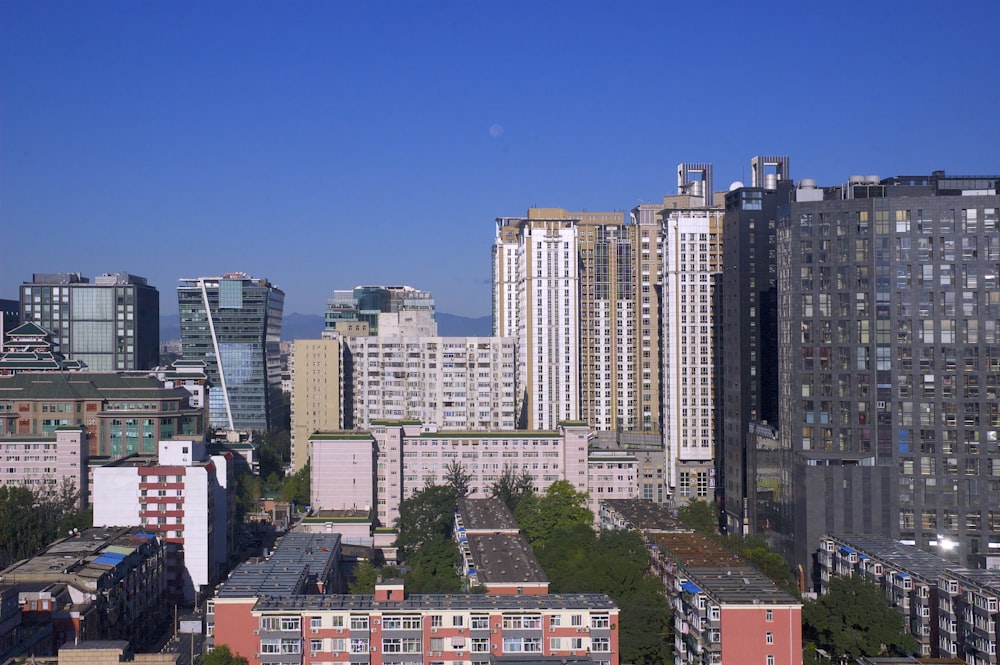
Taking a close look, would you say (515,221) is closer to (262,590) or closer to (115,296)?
(115,296)

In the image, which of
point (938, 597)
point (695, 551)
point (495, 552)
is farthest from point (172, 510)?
point (938, 597)

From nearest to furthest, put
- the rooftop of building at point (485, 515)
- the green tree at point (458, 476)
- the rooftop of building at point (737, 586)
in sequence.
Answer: the rooftop of building at point (737, 586), the rooftop of building at point (485, 515), the green tree at point (458, 476)

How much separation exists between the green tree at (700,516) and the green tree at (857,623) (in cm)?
1099

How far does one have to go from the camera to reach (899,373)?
1078 inches

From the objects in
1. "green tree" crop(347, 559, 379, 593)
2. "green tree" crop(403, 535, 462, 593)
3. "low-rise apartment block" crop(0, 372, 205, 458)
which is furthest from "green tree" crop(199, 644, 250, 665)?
"low-rise apartment block" crop(0, 372, 205, 458)

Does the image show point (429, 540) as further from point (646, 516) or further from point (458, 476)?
point (458, 476)

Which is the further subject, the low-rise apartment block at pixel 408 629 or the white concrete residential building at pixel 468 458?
the white concrete residential building at pixel 468 458

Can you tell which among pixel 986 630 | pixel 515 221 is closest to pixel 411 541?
pixel 986 630

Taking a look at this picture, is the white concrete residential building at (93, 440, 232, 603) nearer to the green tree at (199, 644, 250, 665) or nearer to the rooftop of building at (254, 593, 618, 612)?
the rooftop of building at (254, 593, 618, 612)

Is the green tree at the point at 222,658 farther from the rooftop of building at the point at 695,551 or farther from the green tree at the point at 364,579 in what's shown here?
the rooftop of building at the point at 695,551

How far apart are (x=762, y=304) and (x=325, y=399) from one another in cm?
2175

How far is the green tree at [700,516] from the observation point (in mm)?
33250

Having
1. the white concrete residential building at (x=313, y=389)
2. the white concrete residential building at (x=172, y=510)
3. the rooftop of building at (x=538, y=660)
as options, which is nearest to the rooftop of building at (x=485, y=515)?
the white concrete residential building at (x=172, y=510)

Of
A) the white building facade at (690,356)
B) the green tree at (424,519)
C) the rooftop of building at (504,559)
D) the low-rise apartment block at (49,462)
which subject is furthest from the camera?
the white building facade at (690,356)
